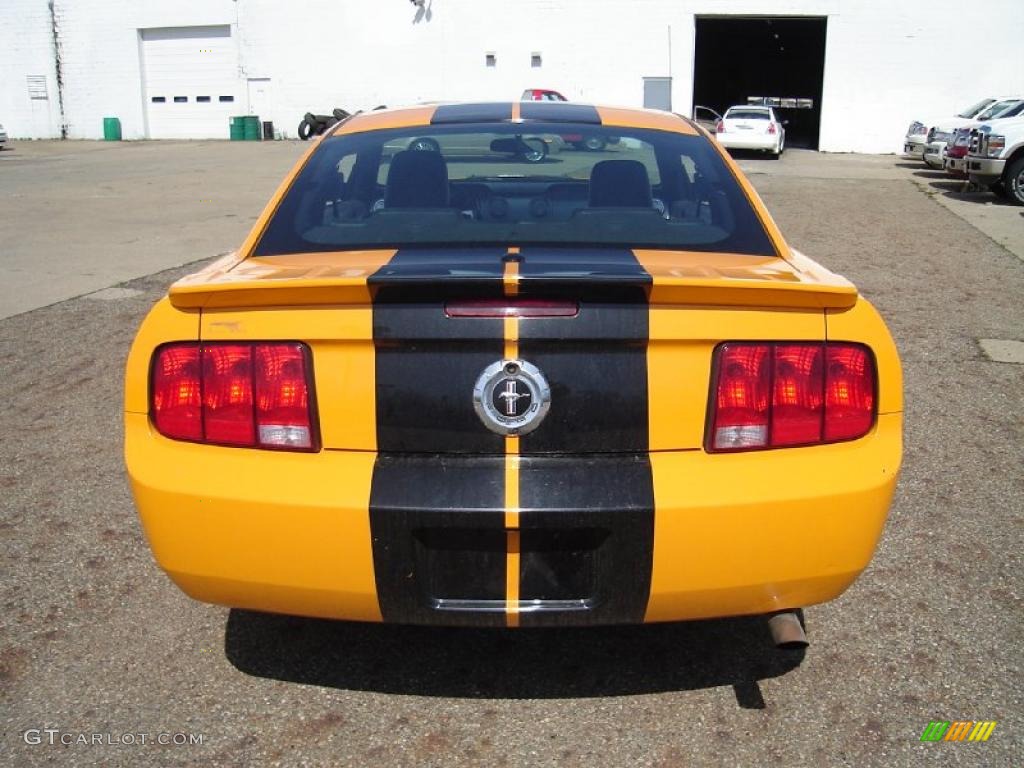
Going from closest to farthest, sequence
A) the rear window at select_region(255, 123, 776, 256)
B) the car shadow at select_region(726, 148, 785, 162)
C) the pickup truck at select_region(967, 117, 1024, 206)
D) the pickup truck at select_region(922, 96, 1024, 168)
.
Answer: the rear window at select_region(255, 123, 776, 256) < the pickup truck at select_region(967, 117, 1024, 206) < the pickup truck at select_region(922, 96, 1024, 168) < the car shadow at select_region(726, 148, 785, 162)

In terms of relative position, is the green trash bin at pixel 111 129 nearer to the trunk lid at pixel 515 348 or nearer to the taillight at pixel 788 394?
the trunk lid at pixel 515 348

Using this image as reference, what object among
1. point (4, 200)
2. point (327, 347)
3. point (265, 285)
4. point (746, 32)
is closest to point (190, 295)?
point (265, 285)

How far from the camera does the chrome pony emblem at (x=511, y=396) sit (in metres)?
2.45

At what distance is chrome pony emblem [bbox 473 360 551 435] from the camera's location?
2.45 m

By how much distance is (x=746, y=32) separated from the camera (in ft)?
135

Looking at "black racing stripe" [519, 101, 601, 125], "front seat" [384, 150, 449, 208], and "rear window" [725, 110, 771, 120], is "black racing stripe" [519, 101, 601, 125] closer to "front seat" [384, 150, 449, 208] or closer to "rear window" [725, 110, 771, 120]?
"front seat" [384, 150, 449, 208]

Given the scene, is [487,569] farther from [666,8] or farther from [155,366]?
[666,8]

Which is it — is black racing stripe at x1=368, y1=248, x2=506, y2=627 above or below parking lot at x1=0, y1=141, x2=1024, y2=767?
above

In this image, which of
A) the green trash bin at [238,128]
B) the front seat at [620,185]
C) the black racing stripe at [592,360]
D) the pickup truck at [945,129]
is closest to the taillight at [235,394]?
the black racing stripe at [592,360]

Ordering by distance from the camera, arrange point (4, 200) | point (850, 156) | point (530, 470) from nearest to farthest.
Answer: point (530, 470) → point (4, 200) → point (850, 156)

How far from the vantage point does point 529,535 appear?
7.97 ft

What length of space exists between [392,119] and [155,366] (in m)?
1.70

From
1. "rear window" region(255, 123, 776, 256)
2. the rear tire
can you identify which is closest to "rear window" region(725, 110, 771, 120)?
the rear tire

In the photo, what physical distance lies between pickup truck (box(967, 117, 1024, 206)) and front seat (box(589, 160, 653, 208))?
15.2m
